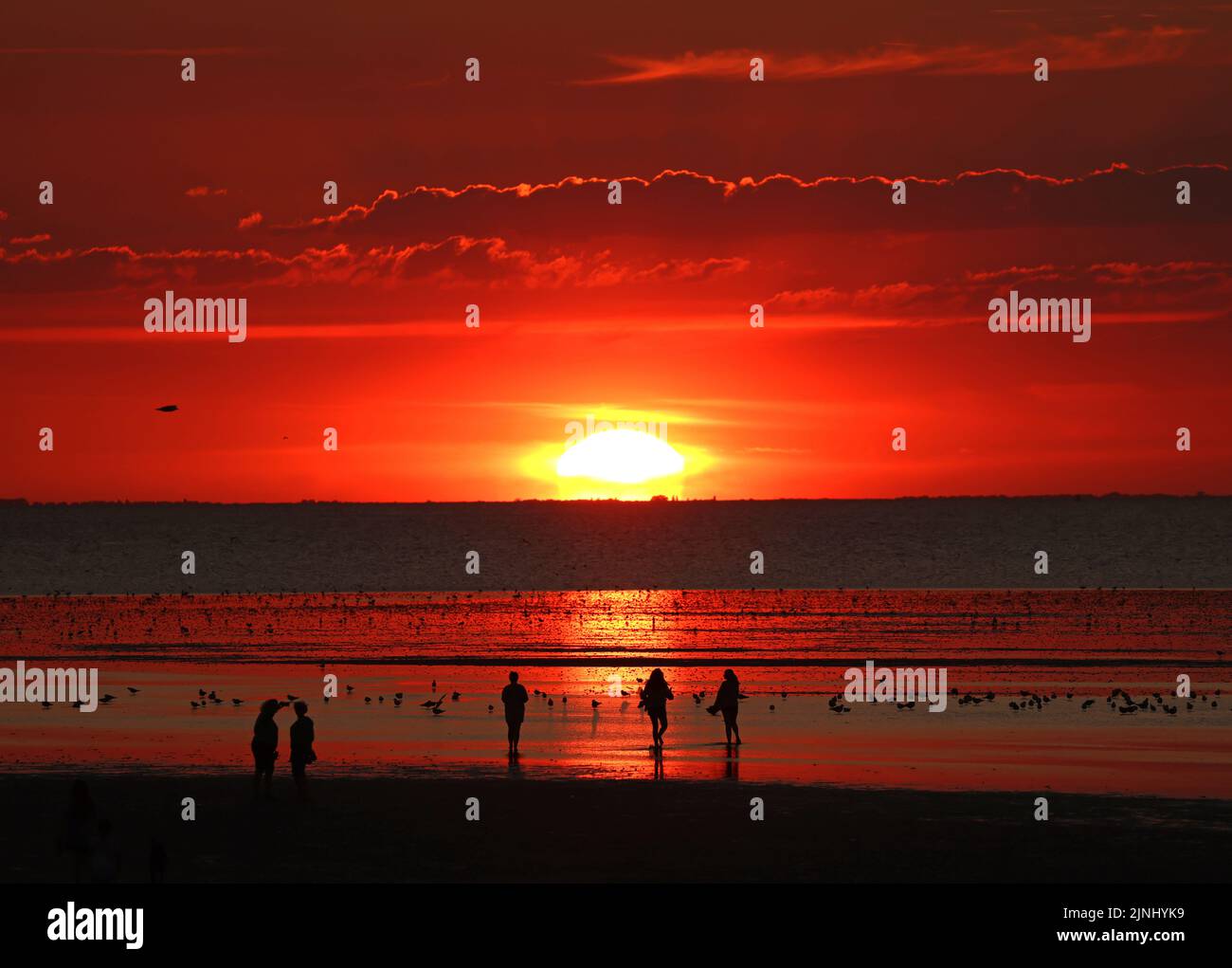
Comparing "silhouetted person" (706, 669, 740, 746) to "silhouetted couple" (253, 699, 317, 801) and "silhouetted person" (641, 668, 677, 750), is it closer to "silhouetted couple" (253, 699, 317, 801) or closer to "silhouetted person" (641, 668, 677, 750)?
"silhouetted person" (641, 668, 677, 750)

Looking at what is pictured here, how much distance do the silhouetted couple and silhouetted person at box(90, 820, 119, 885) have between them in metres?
8.37

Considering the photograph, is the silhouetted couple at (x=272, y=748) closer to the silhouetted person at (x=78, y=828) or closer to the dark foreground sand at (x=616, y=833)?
the dark foreground sand at (x=616, y=833)

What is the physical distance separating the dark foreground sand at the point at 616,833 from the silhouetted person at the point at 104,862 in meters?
2.17

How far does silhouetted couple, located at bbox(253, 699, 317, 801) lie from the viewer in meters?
31.5

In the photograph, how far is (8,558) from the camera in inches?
7264

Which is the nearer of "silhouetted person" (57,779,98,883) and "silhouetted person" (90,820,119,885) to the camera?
"silhouetted person" (90,820,119,885)

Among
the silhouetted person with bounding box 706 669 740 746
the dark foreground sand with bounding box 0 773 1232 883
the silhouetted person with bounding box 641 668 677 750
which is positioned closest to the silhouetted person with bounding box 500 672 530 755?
the silhouetted person with bounding box 641 668 677 750

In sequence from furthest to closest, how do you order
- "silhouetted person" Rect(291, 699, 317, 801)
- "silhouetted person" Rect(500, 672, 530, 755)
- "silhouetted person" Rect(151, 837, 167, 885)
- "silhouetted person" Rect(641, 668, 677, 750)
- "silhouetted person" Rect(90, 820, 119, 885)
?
"silhouetted person" Rect(641, 668, 677, 750) → "silhouetted person" Rect(500, 672, 530, 755) → "silhouetted person" Rect(291, 699, 317, 801) → "silhouetted person" Rect(151, 837, 167, 885) → "silhouetted person" Rect(90, 820, 119, 885)

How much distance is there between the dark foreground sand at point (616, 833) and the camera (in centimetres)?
2538

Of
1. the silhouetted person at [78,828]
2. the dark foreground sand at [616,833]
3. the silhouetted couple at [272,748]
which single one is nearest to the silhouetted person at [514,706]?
the dark foreground sand at [616,833]

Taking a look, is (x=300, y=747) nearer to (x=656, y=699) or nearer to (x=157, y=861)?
(x=656, y=699)

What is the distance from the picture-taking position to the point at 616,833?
28.0 meters
